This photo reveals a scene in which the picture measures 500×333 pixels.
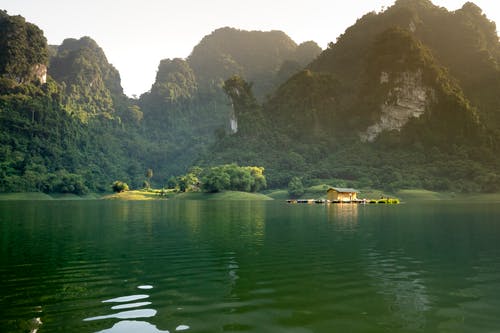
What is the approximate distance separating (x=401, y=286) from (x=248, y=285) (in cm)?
652

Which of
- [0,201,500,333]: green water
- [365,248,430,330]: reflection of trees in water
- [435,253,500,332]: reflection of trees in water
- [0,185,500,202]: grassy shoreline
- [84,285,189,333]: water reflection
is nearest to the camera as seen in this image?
[84,285,189,333]: water reflection

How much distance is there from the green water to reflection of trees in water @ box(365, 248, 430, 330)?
0.18 feet

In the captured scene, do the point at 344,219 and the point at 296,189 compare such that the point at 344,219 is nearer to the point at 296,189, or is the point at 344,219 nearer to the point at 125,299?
the point at 125,299

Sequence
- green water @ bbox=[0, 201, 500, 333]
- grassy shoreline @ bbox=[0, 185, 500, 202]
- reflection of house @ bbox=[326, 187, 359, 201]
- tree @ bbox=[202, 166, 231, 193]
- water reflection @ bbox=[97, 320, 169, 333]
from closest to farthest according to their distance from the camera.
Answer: water reflection @ bbox=[97, 320, 169, 333] → green water @ bbox=[0, 201, 500, 333] → reflection of house @ bbox=[326, 187, 359, 201] → grassy shoreline @ bbox=[0, 185, 500, 202] → tree @ bbox=[202, 166, 231, 193]

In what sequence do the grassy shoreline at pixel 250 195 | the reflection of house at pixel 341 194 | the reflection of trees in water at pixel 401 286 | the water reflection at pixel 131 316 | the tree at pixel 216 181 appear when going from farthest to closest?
the tree at pixel 216 181, the grassy shoreline at pixel 250 195, the reflection of house at pixel 341 194, the reflection of trees in water at pixel 401 286, the water reflection at pixel 131 316

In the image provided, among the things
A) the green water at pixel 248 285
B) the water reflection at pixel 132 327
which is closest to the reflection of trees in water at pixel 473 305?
the green water at pixel 248 285

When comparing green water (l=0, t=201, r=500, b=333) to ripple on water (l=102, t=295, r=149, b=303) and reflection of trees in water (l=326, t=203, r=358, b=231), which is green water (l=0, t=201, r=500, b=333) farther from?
reflection of trees in water (l=326, t=203, r=358, b=231)

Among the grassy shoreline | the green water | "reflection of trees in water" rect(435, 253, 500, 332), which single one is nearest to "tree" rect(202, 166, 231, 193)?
the grassy shoreline

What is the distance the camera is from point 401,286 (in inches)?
714

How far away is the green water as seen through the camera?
1294cm

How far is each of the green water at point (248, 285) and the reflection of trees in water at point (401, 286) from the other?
0.05 meters

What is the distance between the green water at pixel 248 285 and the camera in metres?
12.9

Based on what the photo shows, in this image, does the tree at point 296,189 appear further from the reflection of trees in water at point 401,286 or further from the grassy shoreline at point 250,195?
the reflection of trees in water at point 401,286

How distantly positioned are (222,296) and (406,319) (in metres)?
6.53
